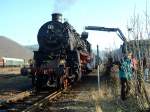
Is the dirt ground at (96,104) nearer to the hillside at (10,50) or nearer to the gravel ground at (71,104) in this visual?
the gravel ground at (71,104)

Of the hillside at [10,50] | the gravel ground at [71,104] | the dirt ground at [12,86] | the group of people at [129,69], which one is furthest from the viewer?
the hillside at [10,50]

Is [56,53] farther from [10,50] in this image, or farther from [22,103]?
[10,50]

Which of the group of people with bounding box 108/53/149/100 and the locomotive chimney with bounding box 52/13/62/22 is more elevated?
the locomotive chimney with bounding box 52/13/62/22

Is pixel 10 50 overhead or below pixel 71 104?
overhead

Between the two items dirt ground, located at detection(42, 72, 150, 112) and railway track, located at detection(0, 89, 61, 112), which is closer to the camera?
dirt ground, located at detection(42, 72, 150, 112)

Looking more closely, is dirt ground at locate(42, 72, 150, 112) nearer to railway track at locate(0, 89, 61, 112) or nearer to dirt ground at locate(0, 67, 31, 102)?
railway track at locate(0, 89, 61, 112)

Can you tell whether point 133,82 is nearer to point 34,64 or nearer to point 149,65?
point 149,65

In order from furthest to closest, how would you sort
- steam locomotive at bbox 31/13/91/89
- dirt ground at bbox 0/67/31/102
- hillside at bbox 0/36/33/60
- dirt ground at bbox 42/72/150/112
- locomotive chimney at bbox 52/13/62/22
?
hillside at bbox 0/36/33/60
locomotive chimney at bbox 52/13/62/22
steam locomotive at bbox 31/13/91/89
dirt ground at bbox 0/67/31/102
dirt ground at bbox 42/72/150/112

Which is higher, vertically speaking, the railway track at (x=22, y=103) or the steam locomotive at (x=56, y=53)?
the steam locomotive at (x=56, y=53)

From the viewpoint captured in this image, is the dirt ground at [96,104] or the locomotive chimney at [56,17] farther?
the locomotive chimney at [56,17]

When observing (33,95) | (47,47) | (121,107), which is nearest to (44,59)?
(47,47)

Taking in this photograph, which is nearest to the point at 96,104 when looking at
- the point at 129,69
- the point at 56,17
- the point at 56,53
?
the point at 129,69

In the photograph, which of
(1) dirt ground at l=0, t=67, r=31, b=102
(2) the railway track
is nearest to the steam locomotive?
(1) dirt ground at l=0, t=67, r=31, b=102

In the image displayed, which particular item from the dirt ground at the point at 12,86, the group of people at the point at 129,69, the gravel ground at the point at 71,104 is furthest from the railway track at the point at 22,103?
the group of people at the point at 129,69
